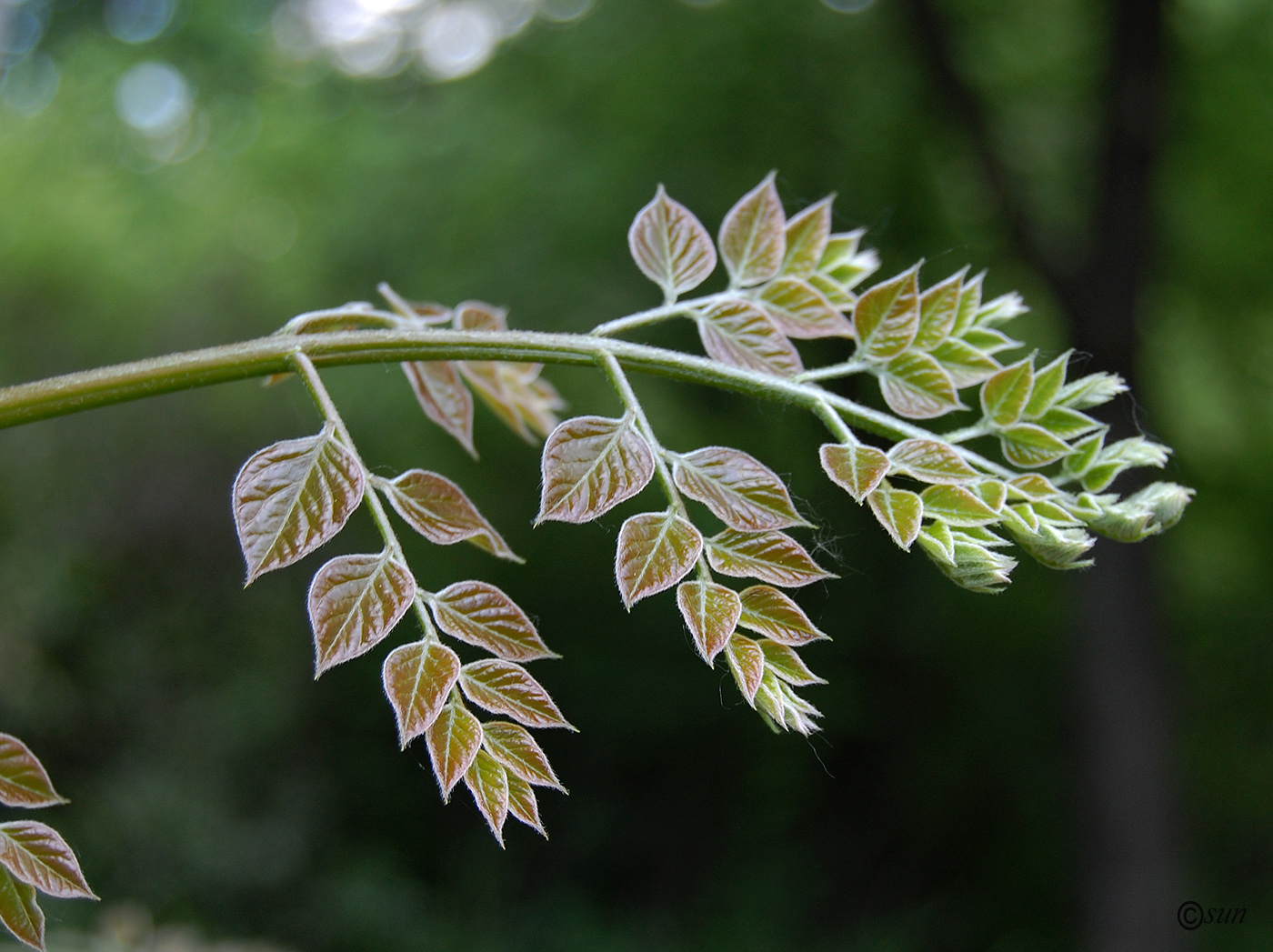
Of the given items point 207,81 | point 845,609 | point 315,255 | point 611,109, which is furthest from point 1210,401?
point 207,81

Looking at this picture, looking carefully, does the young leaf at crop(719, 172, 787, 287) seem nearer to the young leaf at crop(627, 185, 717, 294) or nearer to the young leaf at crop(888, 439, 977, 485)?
the young leaf at crop(627, 185, 717, 294)

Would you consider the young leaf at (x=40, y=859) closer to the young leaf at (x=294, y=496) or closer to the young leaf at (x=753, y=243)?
the young leaf at (x=294, y=496)

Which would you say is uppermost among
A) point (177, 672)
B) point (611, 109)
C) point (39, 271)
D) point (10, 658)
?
point (39, 271)

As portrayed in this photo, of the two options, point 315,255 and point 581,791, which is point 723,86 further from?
point 581,791

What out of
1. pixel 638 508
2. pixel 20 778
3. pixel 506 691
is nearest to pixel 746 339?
pixel 506 691

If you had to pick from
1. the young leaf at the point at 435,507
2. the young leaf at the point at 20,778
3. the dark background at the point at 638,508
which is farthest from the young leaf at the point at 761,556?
the dark background at the point at 638,508
